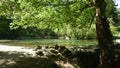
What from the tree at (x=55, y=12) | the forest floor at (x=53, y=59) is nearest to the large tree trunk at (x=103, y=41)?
the tree at (x=55, y=12)

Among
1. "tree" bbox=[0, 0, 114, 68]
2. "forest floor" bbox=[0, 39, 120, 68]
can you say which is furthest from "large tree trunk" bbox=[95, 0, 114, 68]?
"forest floor" bbox=[0, 39, 120, 68]

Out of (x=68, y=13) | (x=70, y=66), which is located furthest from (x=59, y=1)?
(x=70, y=66)

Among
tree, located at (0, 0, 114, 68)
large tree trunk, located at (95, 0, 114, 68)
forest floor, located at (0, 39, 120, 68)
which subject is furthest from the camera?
Result: tree, located at (0, 0, 114, 68)

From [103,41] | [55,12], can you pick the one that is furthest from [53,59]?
[103,41]

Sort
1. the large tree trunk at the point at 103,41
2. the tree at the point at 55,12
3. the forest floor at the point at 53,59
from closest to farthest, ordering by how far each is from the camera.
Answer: the large tree trunk at the point at 103,41 < the forest floor at the point at 53,59 < the tree at the point at 55,12

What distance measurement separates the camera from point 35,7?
53.6ft

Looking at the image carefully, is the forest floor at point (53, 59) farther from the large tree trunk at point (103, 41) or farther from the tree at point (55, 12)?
the large tree trunk at point (103, 41)

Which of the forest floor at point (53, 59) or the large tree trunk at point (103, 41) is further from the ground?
the large tree trunk at point (103, 41)

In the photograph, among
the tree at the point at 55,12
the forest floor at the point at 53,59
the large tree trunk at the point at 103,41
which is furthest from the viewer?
the tree at the point at 55,12

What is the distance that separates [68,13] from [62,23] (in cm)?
103

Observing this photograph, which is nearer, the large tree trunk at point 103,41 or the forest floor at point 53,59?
the large tree trunk at point 103,41

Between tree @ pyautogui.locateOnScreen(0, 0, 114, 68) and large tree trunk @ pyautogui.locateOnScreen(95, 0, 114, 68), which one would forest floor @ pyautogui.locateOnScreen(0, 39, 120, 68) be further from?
large tree trunk @ pyautogui.locateOnScreen(95, 0, 114, 68)

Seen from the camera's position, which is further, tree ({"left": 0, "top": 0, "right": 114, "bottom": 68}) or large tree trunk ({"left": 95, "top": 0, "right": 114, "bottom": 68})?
tree ({"left": 0, "top": 0, "right": 114, "bottom": 68})

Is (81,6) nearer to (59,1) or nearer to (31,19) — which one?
(59,1)
